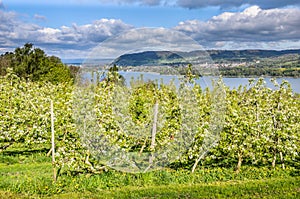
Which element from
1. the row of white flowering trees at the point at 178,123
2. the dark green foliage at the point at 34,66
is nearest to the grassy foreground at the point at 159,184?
the row of white flowering trees at the point at 178,123

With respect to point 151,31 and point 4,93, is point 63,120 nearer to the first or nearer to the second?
point 4,93

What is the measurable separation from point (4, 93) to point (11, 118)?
1.91 meters

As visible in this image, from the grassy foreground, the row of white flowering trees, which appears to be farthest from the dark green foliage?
the grassy foreground

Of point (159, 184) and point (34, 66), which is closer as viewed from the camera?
point (159, 184)

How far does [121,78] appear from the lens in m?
7.80

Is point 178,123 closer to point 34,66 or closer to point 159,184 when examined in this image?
point 159,184

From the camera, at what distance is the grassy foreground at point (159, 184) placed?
8.51 metres

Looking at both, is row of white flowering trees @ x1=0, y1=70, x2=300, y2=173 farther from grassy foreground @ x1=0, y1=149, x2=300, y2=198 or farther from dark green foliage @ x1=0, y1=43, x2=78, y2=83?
dark green foliage @ x1=0, y1=43, x2=78, y2=83

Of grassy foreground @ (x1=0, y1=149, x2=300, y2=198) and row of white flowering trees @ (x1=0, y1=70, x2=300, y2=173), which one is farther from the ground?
row of white flowering trees @ (x1=0, y1=70, x2=300, y2=173)

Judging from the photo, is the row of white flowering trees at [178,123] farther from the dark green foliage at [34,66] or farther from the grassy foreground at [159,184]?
the dark green foliage at [34,66]

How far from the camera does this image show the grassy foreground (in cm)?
851

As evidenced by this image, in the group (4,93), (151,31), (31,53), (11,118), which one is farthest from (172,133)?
(31,53)

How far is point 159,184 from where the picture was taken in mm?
9250

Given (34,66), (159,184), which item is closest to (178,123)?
(159,184)
